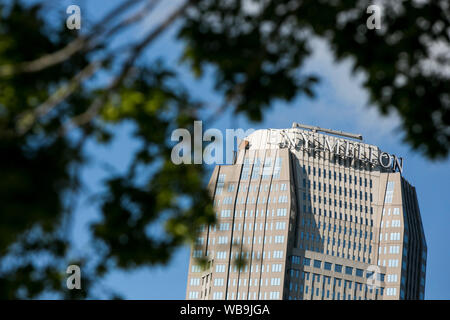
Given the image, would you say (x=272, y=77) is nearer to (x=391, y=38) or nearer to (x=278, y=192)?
(x=391, y=38)

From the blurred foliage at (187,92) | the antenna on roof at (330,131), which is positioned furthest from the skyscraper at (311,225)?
the blurred foliage at (187,92)

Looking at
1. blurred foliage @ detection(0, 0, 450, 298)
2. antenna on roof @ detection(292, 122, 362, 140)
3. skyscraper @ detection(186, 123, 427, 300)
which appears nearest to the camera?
blurred foliage @ detection(0, 0, 450, 298)

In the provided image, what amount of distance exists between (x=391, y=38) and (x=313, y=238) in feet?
406

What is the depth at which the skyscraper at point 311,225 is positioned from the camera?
437 ft

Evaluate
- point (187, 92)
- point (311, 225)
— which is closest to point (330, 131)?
point (311, 225)

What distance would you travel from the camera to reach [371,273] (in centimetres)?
13725

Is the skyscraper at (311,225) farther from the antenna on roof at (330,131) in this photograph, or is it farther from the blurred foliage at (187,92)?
the blurred foliage at (187,92)

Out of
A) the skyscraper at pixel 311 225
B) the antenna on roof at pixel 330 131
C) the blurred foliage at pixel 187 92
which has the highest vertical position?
the antenna on roof at pixel 330 131

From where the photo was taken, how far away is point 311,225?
445ft

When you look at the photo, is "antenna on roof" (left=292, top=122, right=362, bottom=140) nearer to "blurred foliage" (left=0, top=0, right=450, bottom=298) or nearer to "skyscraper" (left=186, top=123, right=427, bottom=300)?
"skyscraper" (left=186, top=123, right=427, bottom=300)

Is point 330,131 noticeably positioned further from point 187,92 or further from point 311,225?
point 187,92

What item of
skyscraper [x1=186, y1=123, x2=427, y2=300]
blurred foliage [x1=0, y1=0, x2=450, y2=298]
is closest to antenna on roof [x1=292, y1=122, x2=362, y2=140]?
skyscraper [x1=186, y1=123, x2=427, y2=300]

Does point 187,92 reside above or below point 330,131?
below

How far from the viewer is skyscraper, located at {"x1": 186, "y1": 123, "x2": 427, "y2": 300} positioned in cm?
13325
